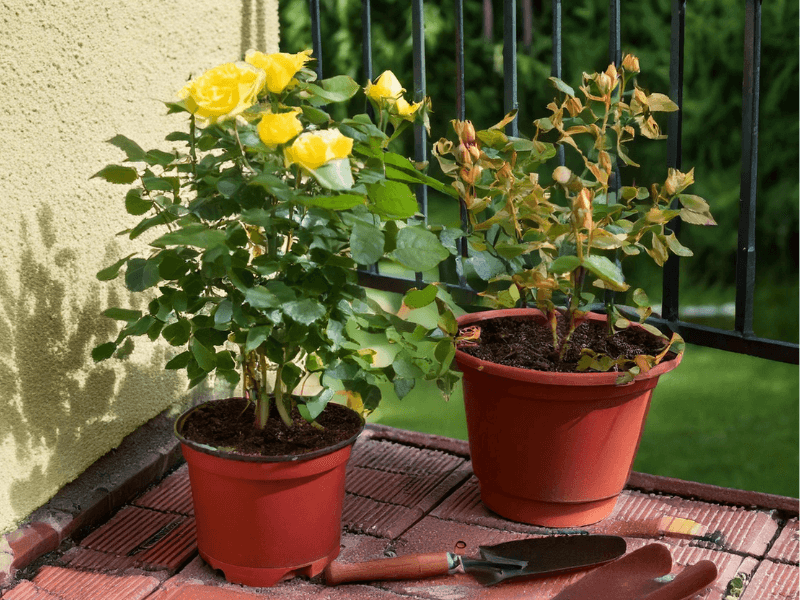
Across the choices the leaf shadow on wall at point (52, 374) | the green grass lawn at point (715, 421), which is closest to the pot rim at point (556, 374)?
the leaf shadow on wall at point (52, 374)

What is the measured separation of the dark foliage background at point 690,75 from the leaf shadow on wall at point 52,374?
1.81m

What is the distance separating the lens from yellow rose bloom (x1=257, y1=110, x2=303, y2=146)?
1170 mm

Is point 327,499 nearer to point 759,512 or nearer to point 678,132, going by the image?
point 759,512

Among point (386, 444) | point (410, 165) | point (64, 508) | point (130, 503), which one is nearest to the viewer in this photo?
point (410, 165)

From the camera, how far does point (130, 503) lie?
1758mm

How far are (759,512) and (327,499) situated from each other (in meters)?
0.83

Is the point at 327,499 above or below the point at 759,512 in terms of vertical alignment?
above

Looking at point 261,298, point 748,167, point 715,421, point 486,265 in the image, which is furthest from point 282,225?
point 715,421

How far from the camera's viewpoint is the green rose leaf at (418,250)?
1295 mm

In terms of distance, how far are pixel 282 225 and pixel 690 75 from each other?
8.57 feet

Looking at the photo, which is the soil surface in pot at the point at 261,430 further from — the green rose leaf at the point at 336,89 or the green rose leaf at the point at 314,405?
the green rose leaf at the point at 336,89

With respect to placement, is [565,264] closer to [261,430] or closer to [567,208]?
[567,208]

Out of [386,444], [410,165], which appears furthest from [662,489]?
[410,165]

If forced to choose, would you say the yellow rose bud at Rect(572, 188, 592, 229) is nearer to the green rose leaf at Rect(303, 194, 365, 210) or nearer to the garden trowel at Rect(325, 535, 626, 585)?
the green rose leaf at Rect(303, 194, 365, 210)
